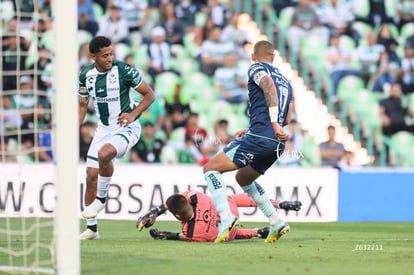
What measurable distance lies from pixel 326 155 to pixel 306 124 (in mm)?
1189

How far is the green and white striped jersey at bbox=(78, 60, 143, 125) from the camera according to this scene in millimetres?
12086

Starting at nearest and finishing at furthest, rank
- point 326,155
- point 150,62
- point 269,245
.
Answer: point 269,245 < point 326,155 < point 150,62

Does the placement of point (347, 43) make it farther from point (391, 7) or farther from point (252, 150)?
point (252, 150)

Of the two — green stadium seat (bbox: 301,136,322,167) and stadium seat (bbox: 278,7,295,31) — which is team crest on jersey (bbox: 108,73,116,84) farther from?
stadium seat (bbox: 278,7,295,31)

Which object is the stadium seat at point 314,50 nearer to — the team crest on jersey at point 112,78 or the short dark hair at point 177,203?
the team crest on jersey at point 112,78

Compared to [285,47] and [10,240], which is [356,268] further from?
[285,47]

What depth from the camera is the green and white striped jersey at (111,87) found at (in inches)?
476

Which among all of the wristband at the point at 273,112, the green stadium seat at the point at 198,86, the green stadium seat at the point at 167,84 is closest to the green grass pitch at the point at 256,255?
the wristband at the point at 273,112

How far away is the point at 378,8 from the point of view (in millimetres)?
22516

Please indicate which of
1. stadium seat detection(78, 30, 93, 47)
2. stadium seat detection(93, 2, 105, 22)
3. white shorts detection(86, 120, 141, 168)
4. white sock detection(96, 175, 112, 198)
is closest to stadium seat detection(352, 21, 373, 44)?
stadium seat detection(93, 2, 105, 22)

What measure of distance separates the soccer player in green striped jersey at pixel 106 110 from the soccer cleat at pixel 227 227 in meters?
1.55

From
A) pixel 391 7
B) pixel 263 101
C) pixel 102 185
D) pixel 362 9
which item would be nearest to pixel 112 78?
pixel 102 185

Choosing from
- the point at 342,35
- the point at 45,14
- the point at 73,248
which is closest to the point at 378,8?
the point at 342,35

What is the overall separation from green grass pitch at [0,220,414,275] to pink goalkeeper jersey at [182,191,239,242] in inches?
8.8
